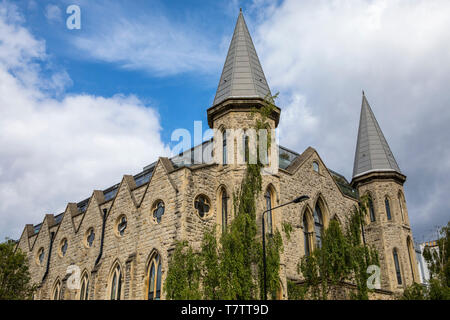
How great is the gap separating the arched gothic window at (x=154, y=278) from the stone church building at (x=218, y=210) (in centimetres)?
5

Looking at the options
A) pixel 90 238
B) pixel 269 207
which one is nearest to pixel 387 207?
pixel 269 207

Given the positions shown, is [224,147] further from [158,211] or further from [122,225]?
[122,225]

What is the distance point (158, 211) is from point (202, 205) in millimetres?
2626

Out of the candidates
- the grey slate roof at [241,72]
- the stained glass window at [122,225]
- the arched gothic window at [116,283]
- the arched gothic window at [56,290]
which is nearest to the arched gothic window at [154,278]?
the arched gothic window at [116,283]

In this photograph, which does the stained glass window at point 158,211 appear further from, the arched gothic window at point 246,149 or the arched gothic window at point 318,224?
the arched gothic window at point 318,224

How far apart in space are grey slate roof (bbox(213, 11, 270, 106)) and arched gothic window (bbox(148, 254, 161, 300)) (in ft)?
30.9

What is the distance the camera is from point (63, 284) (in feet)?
97.0

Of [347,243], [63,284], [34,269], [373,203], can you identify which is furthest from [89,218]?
[373,203]

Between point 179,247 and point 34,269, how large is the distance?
20.6 m

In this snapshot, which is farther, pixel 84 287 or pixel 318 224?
pixel 84 287

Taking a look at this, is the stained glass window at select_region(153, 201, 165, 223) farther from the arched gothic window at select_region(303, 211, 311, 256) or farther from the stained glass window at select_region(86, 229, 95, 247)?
the arched gothic window at select_region(303, 211, 311, 256)

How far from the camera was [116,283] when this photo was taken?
83.4 ft

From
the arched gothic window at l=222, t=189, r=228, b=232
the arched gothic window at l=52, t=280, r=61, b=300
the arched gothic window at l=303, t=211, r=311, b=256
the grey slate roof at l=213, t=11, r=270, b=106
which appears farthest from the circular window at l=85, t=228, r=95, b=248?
the arched gothic window at l=303, t=211, r=311, b=256
